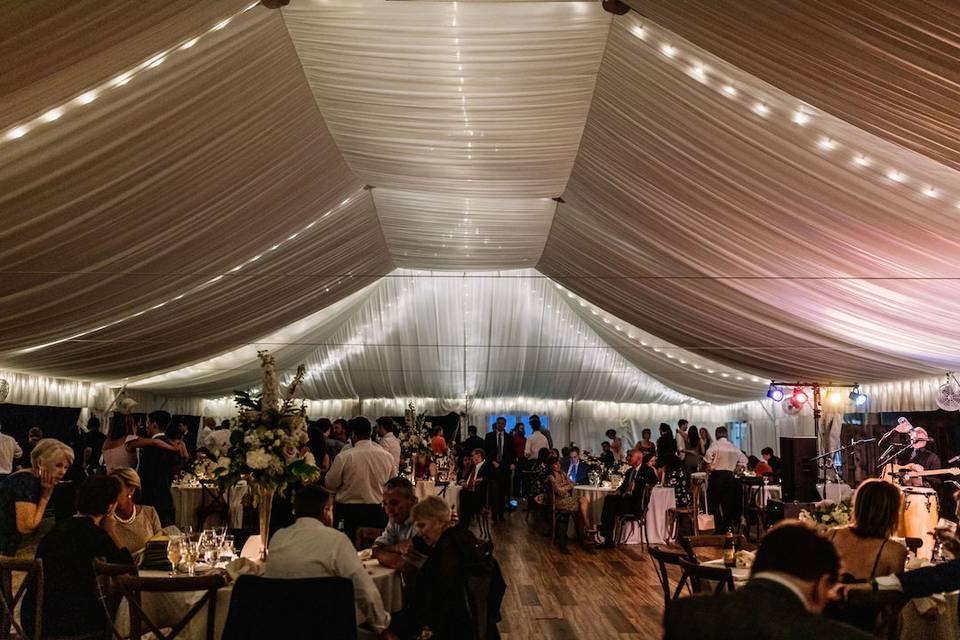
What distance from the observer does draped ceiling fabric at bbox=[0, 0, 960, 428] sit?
4.55 meters

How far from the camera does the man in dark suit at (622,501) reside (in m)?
11.4

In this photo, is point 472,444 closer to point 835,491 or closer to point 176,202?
point 835,491

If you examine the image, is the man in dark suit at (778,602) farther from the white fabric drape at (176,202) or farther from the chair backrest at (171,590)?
the white fabric drape at (176,202)

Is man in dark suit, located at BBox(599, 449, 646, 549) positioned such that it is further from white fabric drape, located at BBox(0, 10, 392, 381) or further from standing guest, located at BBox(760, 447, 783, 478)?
white fabric drape, located at BBox(0, 10, 392, 381)

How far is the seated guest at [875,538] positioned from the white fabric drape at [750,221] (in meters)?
2.31

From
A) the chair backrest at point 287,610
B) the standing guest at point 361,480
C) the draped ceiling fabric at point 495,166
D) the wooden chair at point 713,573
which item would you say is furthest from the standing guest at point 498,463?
the chair backrest at point 287,610

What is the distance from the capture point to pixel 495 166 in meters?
8.51

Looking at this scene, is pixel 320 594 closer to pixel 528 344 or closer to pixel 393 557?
pixel 393 557

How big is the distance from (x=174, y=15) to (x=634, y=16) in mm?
2588

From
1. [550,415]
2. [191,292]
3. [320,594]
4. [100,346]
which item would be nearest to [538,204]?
[191,292]

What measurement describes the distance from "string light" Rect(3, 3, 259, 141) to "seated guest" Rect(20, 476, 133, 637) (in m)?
2.27

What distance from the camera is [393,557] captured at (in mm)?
4656

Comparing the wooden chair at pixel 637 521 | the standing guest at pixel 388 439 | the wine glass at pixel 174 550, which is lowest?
the wooden chair at pixel 637 521

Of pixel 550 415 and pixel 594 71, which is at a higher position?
pixel 594 71
